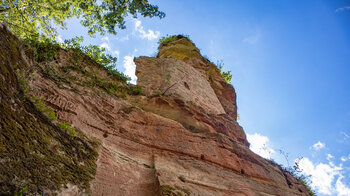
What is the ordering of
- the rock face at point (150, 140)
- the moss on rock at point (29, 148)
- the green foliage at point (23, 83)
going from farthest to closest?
the rock face at point (150, 140)
the green foliage at point (23, 83)
the moss on rock at point (29, 148)

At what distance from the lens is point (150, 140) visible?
6.02m

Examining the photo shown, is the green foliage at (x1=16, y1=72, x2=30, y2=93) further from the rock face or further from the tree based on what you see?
the tree

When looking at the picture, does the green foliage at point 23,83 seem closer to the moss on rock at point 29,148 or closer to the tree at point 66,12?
the moss on rock at point 29,148

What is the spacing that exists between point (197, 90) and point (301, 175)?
5.72m

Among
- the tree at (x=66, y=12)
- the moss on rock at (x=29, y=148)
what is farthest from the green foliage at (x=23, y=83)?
the tree at (x=66, y=12)

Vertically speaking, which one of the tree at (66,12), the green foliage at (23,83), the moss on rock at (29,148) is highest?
the tree at (66,12)

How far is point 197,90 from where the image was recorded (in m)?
11.3

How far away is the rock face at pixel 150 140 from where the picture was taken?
4.76 m

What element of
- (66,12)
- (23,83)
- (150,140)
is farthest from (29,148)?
(66,12)

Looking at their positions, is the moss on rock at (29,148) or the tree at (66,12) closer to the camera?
the moss on rock at (29,148)

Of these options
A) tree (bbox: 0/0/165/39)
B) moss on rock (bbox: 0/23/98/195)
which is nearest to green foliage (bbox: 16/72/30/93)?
moss on rock (bbox: 0/23/98/195)

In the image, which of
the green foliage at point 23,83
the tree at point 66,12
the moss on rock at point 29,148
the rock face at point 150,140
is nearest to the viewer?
the moss on rock at point 29,148

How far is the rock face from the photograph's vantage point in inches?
187

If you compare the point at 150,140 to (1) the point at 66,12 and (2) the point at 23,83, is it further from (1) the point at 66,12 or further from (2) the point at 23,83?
(1) the point at 66,12
